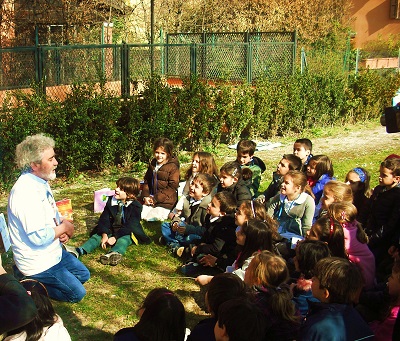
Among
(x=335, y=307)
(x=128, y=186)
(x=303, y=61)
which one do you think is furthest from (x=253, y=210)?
(x=303, y=61)

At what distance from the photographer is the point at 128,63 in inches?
475

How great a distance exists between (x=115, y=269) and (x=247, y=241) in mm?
1819

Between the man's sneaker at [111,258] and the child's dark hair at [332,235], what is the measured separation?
2260 mm

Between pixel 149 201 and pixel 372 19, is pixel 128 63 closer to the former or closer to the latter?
pixel 149 201

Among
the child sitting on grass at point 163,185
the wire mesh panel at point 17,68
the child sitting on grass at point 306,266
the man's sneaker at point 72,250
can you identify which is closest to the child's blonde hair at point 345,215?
the child sitting on grass at point 306,266

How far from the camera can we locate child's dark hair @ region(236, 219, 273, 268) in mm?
5062

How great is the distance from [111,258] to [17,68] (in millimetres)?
5344

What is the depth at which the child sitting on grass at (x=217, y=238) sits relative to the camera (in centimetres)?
604

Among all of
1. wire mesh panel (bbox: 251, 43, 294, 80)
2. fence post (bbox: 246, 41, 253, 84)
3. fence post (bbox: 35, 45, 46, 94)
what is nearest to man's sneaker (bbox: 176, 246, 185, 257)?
fence post (bbox: 35, 45, 46, 94)

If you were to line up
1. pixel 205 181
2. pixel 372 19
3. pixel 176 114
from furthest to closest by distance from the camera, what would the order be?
1. pixel 372 19
2. pixel 176 114
3. pixel 205 181

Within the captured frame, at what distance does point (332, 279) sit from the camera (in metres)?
3.67

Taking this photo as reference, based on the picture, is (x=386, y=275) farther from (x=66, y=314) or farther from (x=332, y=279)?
(x=66, y=314)

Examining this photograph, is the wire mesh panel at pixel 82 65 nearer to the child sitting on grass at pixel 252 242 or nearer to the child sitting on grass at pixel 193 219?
the child sitting on grass at pixel 193 219

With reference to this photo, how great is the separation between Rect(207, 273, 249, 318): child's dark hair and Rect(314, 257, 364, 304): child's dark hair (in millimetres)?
521
